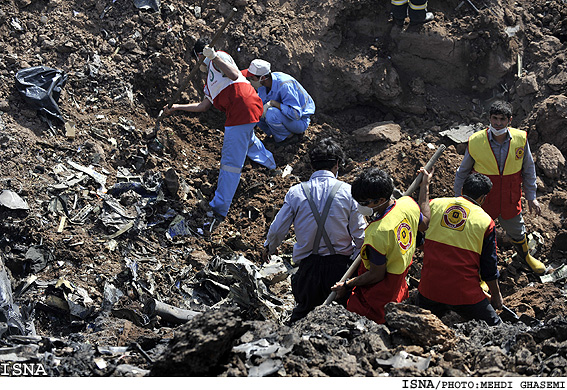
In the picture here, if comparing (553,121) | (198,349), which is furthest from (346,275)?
(553,121)

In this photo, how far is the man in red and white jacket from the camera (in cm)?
675

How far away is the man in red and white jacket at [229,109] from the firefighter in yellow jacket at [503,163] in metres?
2.63

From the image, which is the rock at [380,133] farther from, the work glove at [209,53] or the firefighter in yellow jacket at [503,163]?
the work glove at [209,53]

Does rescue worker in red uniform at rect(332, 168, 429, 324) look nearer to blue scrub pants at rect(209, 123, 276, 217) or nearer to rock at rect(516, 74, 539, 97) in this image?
blue scrub pants at rect(209, 123, 276, 217)

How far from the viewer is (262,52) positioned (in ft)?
28.3

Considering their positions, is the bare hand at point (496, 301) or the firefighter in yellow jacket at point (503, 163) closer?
the bare hand at point (496, 301)

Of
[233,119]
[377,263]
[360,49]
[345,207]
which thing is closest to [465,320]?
[377,263]

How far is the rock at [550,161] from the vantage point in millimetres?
7312

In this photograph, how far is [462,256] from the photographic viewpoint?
4.25m

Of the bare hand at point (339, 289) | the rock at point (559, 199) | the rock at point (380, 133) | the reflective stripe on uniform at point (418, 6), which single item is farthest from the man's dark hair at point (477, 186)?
the reflective stripe on uniform at point (418, 6)

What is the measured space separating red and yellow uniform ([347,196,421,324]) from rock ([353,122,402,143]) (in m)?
4.10

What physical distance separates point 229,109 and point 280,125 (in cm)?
132

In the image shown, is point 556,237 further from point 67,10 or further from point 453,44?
point 67,10

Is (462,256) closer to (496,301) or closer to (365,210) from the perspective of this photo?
(496,301)
